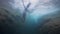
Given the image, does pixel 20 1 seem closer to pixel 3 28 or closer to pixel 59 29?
pixel 3 28

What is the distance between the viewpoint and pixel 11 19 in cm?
222

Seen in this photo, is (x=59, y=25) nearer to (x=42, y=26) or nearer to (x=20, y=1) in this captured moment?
(x=42, y=26)

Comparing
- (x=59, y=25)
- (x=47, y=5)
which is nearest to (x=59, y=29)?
(x=59, y=25)

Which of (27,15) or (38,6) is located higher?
(38,6)


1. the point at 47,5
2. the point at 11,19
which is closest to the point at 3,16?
the point at 11,19

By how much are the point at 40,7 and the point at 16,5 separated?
1.51 feet

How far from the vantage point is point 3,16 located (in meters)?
2.21

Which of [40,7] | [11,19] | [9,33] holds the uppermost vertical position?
[40,7]

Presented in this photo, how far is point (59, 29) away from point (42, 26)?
0.31m

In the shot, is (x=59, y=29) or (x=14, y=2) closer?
(x=59, y=29)

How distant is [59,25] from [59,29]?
72 millimetres

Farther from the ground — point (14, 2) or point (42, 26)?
point (14, 2)

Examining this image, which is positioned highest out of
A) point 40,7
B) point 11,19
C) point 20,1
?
point 20,1

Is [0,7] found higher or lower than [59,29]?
higher
